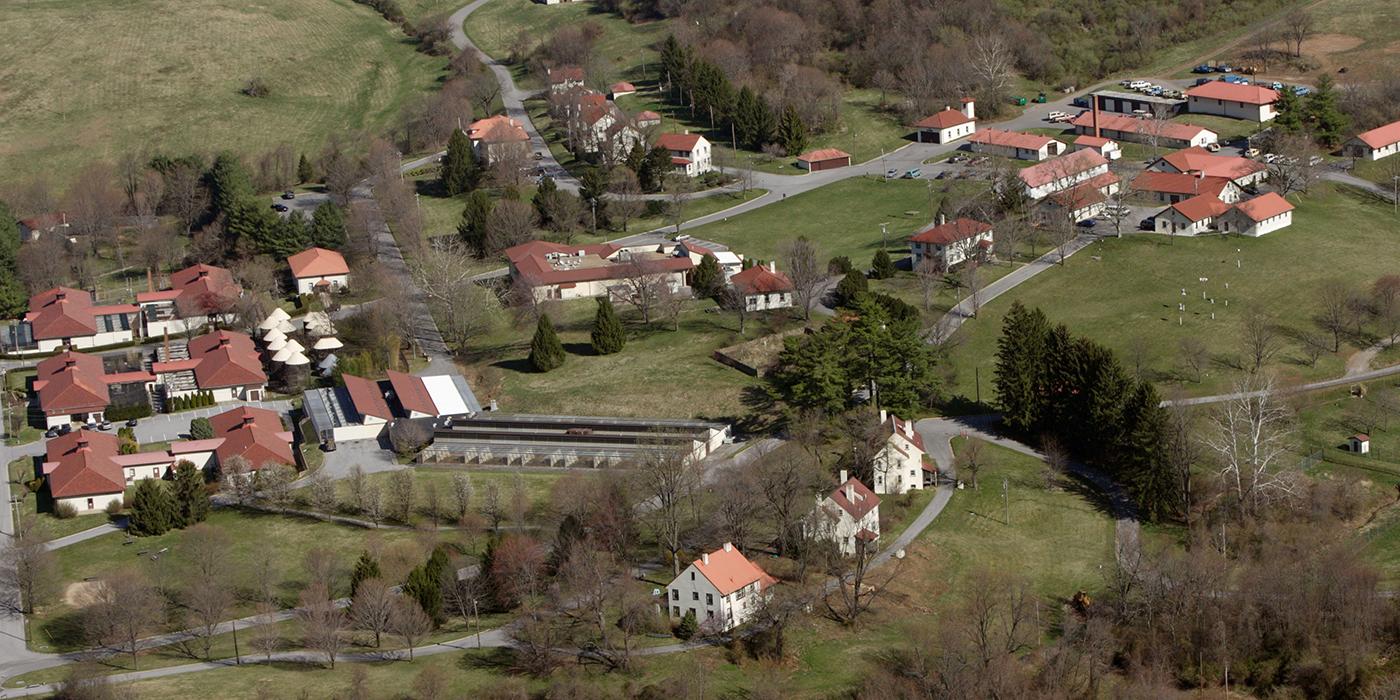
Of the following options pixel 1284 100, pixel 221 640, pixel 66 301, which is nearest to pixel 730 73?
pixel 1284 100

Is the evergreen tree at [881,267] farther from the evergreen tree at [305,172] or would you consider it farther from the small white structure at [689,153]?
the evergreen tree at [305,172]

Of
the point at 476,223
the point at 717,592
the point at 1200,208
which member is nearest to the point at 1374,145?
the point at 1200,208

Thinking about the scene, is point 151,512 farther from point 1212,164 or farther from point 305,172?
→ point 1212,164

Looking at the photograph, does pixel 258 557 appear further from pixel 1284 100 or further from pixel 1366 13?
pixel 1366 13

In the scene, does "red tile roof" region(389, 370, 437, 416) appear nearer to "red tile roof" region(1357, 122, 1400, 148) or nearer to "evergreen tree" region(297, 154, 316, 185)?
"evergreen tree" region(297, 154, 316, 185)

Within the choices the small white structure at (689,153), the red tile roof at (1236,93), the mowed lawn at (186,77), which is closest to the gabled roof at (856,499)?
the small white structure at (689,153)
